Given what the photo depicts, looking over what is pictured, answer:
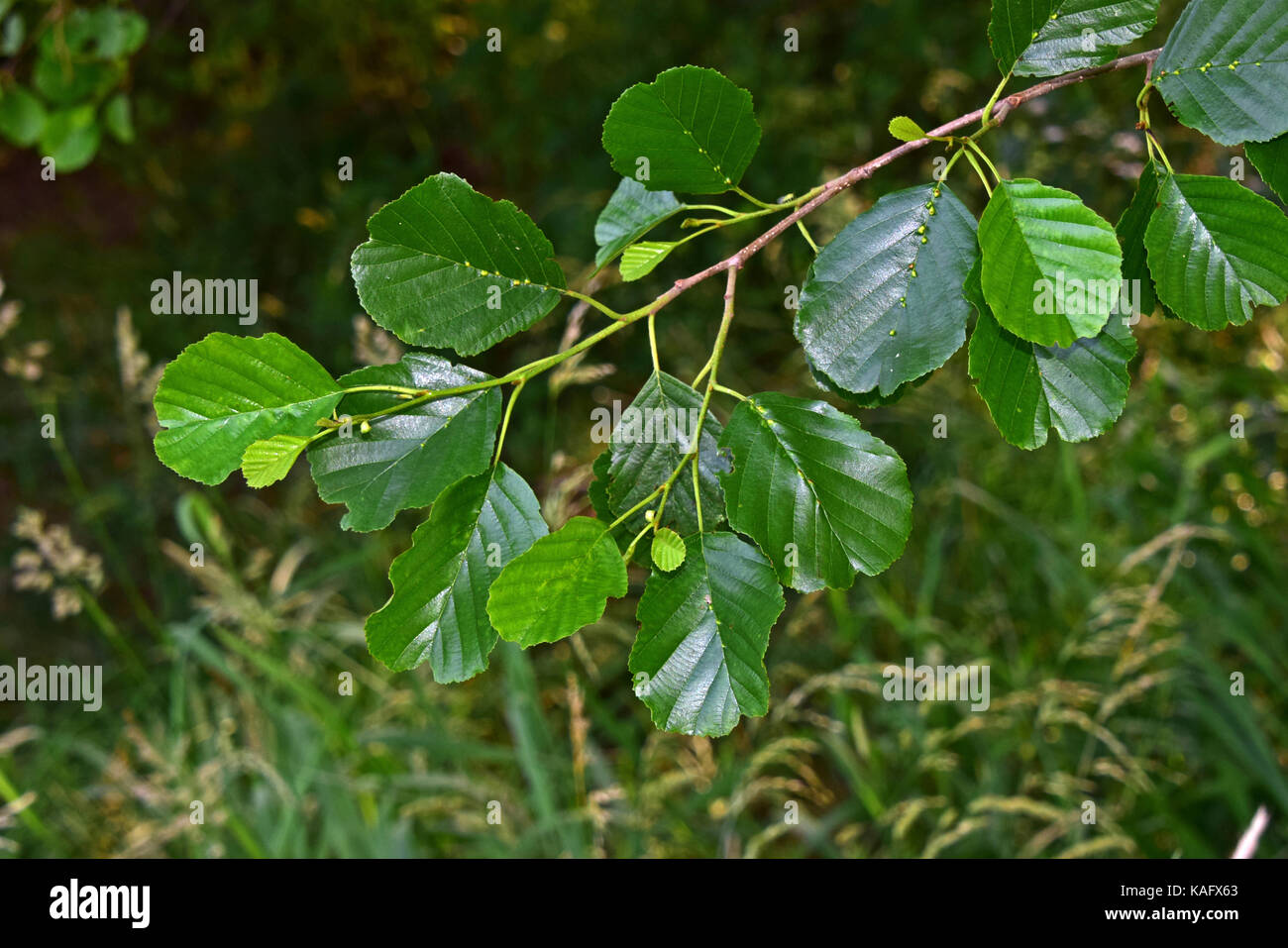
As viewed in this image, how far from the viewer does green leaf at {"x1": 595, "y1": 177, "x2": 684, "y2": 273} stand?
48 cm

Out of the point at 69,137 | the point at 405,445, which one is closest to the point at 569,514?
the point at 69,137

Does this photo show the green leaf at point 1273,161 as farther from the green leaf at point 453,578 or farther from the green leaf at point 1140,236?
the green leaf at point 453,578

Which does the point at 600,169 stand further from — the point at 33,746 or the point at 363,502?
the point at 363,502

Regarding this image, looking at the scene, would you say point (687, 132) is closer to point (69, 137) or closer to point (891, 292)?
point (891, 292)

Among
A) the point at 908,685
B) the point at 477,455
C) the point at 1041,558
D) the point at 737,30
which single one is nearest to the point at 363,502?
the point at 477,455

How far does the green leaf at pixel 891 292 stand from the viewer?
0.43m

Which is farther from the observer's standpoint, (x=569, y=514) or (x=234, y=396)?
(x=569, y=514)

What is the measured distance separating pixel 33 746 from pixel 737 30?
2231 mm

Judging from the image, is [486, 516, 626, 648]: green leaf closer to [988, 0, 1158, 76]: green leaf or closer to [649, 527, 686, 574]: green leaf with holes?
[649, 527, 686, 574]: green leaf with holes

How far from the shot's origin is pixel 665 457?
18.0 inches

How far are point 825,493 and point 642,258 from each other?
0.43 feet

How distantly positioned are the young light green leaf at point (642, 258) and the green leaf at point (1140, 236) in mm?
210

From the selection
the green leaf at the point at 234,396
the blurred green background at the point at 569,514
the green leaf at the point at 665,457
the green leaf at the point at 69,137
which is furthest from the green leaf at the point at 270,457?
the green leaf at the point at 69,137

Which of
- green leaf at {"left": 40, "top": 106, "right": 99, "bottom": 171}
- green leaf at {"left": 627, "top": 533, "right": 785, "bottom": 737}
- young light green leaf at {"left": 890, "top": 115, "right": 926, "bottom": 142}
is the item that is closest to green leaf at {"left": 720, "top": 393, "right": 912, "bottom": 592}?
green leaf at {"left": 627, "top": 533, "right": 785, "bottom": 737}
